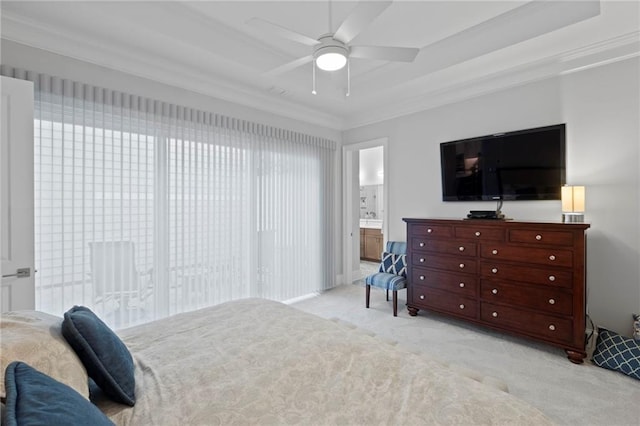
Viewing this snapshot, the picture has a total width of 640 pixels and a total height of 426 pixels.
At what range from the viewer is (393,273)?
4059mm

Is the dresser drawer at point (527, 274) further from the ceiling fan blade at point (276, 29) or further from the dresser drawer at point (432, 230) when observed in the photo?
the ceiling fan blade at point (276, 29)

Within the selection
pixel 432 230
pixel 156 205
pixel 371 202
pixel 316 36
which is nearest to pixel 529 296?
pixel 432 230

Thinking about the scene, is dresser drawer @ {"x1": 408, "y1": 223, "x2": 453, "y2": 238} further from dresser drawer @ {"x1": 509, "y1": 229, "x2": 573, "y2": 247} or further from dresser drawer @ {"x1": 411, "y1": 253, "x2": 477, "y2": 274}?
dresser drawer @ {"x1": 509, "y1": 229, "x2": 573, "y2": 247}

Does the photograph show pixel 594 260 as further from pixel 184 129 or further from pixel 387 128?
pixel 184 129

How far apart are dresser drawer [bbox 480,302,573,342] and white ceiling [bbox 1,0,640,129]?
2371 millimetres

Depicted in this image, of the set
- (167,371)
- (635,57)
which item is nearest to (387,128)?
(635,57)

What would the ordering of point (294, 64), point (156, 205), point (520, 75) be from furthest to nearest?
point (520, 75) → point (156, 205) → point (294, 64)

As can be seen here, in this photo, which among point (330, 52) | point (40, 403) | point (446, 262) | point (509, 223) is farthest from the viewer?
point (446, 262)

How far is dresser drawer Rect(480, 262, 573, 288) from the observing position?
260 centimetres

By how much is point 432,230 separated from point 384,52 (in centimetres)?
210

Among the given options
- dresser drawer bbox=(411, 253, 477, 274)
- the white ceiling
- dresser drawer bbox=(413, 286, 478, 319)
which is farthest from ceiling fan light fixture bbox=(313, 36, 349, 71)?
dresser drawer bbox=(413, 286, 478, 319)

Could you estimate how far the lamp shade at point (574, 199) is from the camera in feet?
8.55

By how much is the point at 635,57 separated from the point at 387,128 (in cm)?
256

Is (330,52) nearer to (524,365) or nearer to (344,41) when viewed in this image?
(344,41)
